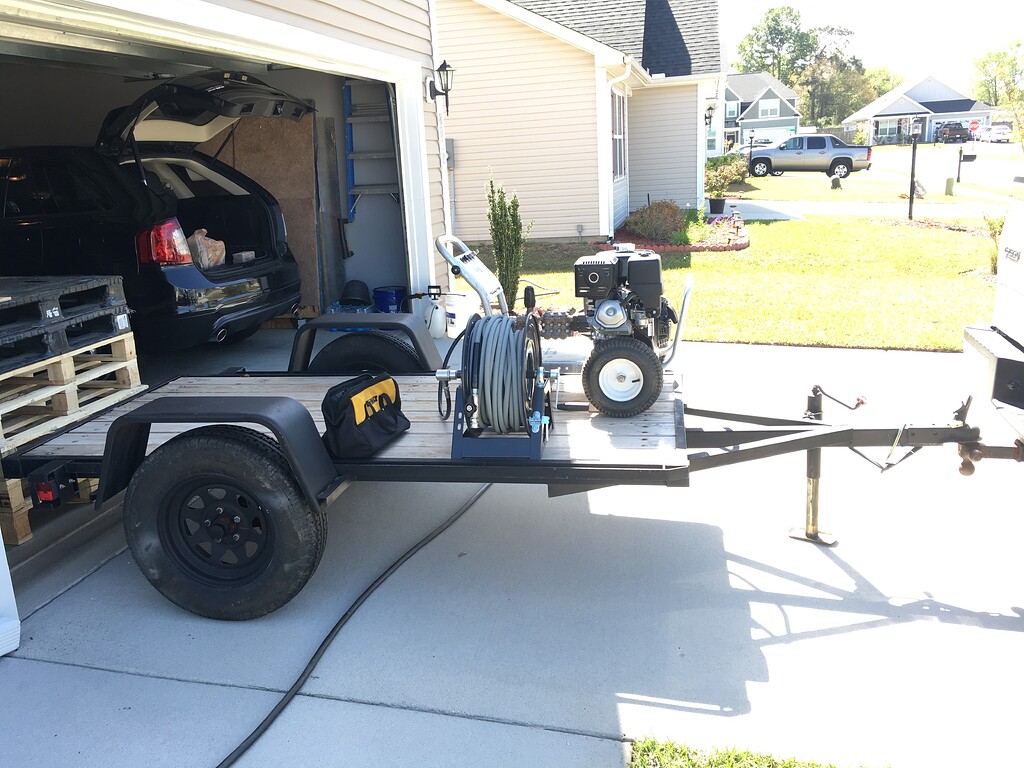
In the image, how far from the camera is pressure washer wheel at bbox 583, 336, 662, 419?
4082mm

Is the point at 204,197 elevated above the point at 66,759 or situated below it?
above

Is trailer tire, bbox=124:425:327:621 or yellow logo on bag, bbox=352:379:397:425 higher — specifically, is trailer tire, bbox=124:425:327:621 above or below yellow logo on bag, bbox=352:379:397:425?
below

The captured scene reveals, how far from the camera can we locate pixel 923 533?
4.14m

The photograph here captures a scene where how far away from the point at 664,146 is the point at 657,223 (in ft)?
15.9

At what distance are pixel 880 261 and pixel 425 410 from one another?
10.4 meters

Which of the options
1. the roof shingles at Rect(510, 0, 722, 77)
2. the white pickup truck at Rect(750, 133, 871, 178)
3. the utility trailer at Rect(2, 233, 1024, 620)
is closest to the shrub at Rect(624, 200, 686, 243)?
the roof shingles at Rect(510, 0, 722, 77)

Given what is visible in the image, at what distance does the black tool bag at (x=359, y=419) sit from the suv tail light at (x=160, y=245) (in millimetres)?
3079

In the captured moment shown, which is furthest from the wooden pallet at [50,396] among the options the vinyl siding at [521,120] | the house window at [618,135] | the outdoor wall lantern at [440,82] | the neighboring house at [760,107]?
the neighboring house at [760,107]

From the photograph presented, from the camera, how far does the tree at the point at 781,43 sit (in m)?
103

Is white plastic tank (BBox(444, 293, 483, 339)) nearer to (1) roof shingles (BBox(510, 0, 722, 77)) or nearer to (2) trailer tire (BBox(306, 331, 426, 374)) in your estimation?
(2) trailer tire (BBox(306, 331, 426, 374))

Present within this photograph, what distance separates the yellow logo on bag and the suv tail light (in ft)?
10.0

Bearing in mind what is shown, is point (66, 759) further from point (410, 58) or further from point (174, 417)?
point (410, 58)

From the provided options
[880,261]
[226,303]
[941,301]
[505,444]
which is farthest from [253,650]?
[880,261]

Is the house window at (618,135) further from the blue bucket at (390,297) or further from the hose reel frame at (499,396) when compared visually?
the hose reel frame at (499,396)
